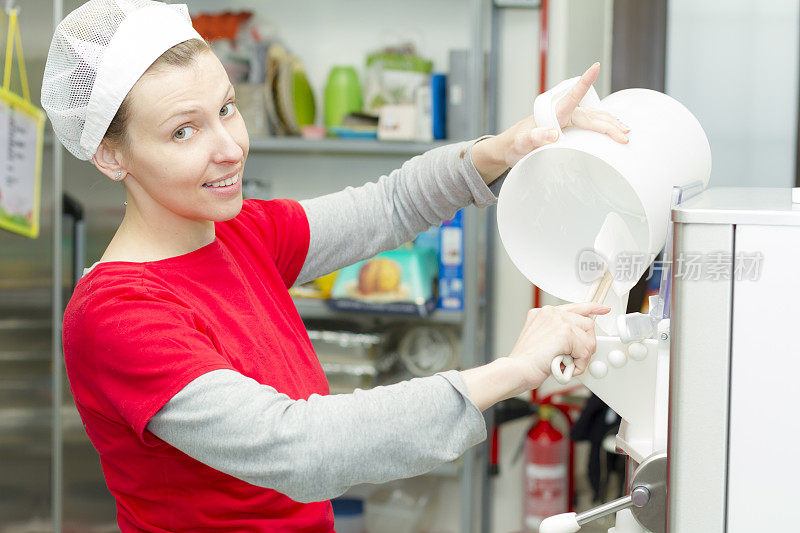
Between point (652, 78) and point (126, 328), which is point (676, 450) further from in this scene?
point (652, 78)

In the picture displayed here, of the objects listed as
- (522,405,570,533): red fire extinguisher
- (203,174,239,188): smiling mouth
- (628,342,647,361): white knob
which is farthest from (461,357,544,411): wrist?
(522,405,570,533): red fire extinguisher

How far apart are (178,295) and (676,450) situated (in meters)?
0.59

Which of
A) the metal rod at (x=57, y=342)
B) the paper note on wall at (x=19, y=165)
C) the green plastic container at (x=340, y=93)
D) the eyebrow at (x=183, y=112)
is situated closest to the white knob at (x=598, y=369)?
the eyebrow at (x=183, y=112)

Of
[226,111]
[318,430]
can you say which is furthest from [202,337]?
[226,111]

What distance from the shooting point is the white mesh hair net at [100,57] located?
99cm

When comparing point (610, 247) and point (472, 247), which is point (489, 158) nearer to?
point (610, 247)

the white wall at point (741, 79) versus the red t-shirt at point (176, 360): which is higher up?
the white wall at point (741, 79)

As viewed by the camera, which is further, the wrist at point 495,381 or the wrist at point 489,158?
the wrist at point 489,158

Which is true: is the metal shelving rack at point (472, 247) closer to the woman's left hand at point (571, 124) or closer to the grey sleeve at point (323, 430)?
the woman's left hand at point (571, 124)

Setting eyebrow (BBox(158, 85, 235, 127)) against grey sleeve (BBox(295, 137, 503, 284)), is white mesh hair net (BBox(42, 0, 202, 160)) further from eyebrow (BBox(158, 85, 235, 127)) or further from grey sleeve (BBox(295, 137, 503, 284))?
grey sleeve (BBox(295, 137, 503, 284))

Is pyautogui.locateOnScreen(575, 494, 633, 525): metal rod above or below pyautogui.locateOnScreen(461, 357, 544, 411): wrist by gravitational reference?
below

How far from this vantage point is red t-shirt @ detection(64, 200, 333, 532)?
90 cm

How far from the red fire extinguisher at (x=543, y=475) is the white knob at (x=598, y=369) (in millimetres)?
1724

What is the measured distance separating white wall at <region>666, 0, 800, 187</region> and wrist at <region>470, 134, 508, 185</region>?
1618 mm
